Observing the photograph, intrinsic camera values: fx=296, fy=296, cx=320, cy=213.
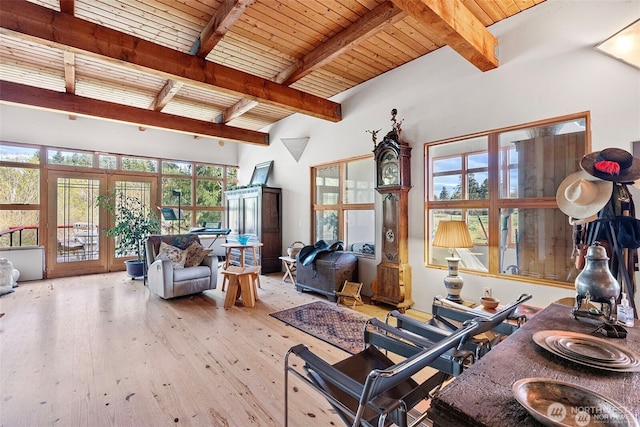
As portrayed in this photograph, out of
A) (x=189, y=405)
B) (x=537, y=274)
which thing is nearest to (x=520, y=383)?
(x=189, y=405)

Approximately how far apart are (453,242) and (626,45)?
2027 mm

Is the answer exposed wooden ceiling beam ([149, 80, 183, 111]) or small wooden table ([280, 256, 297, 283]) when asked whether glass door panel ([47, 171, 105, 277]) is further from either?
small wooden table ([280, 256, 297, 283])

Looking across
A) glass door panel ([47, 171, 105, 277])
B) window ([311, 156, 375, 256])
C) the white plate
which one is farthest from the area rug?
glass door panel ([47, 171, 105, 277])

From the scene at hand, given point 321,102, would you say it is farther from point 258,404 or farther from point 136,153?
point 136,153

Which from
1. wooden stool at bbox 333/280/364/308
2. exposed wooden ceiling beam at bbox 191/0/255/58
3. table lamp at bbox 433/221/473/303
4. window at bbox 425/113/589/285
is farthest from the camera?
wooden stool at bbox 333/280/364/308

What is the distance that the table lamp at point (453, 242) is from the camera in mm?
2945

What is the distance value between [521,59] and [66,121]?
744cm

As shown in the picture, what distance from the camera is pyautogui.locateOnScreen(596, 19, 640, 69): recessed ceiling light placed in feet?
7.39

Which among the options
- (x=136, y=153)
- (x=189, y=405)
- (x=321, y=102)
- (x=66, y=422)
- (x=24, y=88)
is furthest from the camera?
(x=136, y=153)

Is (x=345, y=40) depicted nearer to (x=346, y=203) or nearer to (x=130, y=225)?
(x=346, y=203)

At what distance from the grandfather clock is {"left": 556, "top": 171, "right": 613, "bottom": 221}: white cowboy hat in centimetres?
213

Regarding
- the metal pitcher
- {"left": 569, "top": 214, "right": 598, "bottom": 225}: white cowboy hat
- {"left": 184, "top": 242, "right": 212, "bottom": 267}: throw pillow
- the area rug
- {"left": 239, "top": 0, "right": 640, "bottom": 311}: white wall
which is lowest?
the area rug

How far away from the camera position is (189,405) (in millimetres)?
1976

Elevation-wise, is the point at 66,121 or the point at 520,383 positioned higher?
the point at 66,121
